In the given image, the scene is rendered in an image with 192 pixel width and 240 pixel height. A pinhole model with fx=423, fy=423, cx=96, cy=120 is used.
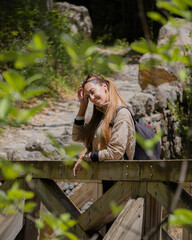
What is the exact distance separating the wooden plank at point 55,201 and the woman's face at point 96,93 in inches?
22.0

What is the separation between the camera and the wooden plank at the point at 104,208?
85.5 inches

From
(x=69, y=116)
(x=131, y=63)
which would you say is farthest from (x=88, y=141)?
(x=131, y=63)

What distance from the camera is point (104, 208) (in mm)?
2256

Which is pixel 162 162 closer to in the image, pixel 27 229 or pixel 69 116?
pixel 27 229

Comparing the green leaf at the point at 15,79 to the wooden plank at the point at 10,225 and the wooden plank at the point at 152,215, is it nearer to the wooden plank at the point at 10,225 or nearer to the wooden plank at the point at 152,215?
the wooden plank at the point at 152,215

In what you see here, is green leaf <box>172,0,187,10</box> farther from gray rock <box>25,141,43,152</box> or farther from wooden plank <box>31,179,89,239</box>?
gray rock <box>25,141,43,152</box>

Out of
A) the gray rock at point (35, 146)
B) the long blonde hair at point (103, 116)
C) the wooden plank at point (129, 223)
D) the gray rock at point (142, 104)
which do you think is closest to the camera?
the wooden plank at point (129, 223)

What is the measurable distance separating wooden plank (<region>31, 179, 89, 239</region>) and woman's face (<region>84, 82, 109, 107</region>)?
22.0 inches

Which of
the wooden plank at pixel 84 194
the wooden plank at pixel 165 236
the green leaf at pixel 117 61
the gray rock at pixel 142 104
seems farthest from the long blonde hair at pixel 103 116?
the gray rock at pixel 142 104

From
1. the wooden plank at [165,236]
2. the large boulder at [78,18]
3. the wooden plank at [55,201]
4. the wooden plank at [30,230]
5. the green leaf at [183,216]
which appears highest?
the green leaf at [183,216]

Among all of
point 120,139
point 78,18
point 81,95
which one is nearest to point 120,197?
point 120,139

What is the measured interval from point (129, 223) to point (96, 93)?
2.69 ft

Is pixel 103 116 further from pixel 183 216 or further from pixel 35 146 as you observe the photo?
pixel 35 146

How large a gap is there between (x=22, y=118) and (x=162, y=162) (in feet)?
3.75
